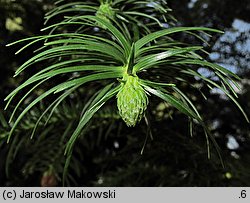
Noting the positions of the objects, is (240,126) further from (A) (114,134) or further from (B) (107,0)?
(B) (107,0)

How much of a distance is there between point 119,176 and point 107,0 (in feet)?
1.15

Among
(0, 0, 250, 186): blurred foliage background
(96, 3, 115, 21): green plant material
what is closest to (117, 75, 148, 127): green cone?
(96, 3, 115, 21): green plant material

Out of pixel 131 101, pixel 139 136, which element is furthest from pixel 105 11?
pixel 139 136

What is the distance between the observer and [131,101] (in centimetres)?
29

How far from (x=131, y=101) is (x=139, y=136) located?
13.7 inches

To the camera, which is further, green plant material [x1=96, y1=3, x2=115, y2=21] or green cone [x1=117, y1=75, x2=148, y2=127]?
green plant material [x1=96, y1=3, x2=115, y2=21]

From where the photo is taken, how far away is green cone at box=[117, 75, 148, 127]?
0.94 ft

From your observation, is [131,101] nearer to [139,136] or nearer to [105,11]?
[105,11]

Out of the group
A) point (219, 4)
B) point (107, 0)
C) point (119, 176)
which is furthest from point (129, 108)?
point (219, 4)

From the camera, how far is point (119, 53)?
0.30m

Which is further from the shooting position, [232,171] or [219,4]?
[219,4]

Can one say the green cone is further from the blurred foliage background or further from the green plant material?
the blurred foliage background

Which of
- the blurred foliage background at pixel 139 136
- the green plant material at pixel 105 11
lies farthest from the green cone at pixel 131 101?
the blurred foliage background at pixel 139 136

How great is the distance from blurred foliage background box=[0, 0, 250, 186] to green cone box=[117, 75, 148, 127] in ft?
0.71
